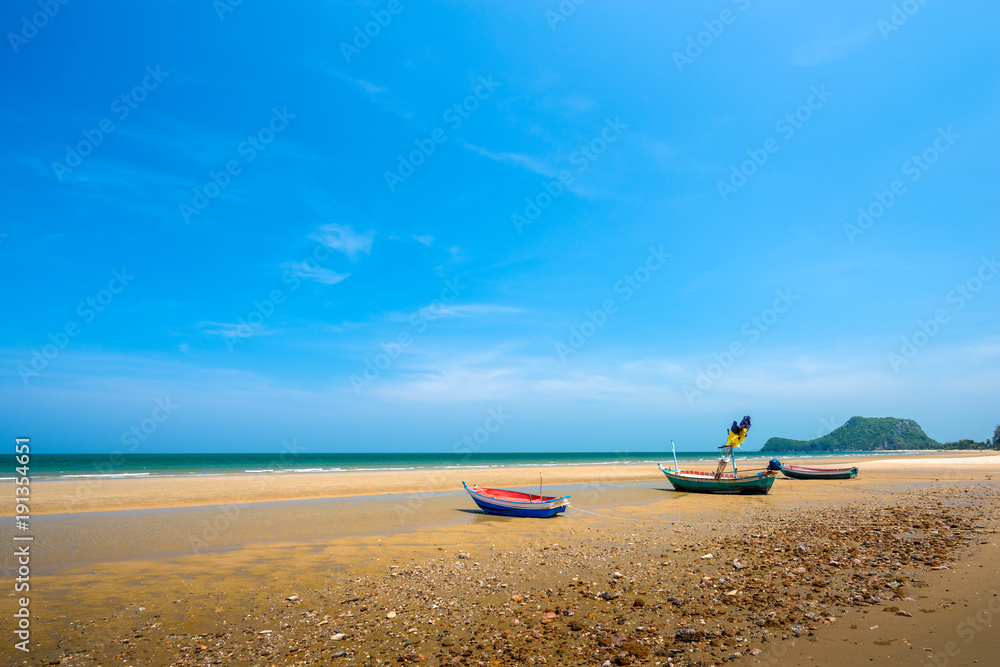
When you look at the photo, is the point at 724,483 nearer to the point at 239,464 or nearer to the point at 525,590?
the point at 525,590

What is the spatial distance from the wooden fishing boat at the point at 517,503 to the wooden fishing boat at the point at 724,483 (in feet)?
43.4

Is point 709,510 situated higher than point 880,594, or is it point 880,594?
point 880,594

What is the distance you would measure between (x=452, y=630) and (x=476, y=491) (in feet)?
50.9

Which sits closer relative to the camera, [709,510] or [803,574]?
[803,574]

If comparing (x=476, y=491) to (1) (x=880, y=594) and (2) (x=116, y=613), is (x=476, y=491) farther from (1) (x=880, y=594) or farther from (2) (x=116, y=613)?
(1) (x=880, y=594)

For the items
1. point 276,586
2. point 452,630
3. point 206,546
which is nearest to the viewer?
point 452,630

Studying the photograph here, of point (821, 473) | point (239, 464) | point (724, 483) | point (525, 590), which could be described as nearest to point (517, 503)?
point (525, 590)

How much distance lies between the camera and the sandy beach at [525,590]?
695 cm

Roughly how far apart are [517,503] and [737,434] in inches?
662

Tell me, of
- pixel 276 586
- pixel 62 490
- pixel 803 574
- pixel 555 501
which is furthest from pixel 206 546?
pixel 62 490

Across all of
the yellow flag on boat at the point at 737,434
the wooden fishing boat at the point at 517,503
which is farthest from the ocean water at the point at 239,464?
the yellow flag on boat at the point at 737,434

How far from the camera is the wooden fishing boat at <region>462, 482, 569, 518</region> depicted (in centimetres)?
2138

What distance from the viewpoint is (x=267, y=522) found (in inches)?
805

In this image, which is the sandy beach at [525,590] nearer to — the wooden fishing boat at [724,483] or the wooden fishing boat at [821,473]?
the wooden fishing boat at [724,483]
